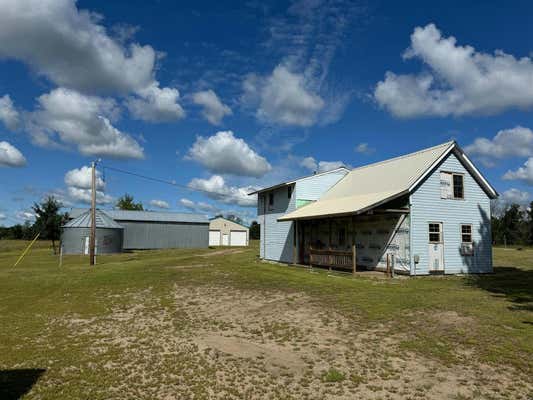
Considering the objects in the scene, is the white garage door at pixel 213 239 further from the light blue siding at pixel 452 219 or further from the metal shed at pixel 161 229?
the light blue siding at pixel 452 219

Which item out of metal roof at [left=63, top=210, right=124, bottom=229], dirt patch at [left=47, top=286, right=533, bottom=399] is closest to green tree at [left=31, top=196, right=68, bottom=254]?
metal roof at [left=63, top=210, right=124, bottom=229]

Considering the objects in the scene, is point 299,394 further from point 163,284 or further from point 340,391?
point 163,284

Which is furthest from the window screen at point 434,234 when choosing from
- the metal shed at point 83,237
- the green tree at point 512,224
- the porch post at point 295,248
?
the green tree at point 512,224

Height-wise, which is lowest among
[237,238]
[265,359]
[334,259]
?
[265,359]

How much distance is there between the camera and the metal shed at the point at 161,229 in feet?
175

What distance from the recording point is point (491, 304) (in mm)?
11828

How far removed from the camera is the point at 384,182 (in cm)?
2277

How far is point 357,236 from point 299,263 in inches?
221

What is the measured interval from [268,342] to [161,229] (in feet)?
160

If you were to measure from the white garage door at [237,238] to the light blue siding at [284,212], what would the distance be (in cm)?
3382

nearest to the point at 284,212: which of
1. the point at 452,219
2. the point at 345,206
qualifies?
the point at 345,206

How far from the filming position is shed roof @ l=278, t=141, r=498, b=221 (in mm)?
19891

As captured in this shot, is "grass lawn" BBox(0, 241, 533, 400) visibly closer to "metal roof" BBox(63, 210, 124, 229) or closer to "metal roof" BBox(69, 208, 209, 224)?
"metal roof" BBox(63, 210, 124, 229)

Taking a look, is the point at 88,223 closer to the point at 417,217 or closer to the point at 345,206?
the point at 345,206
